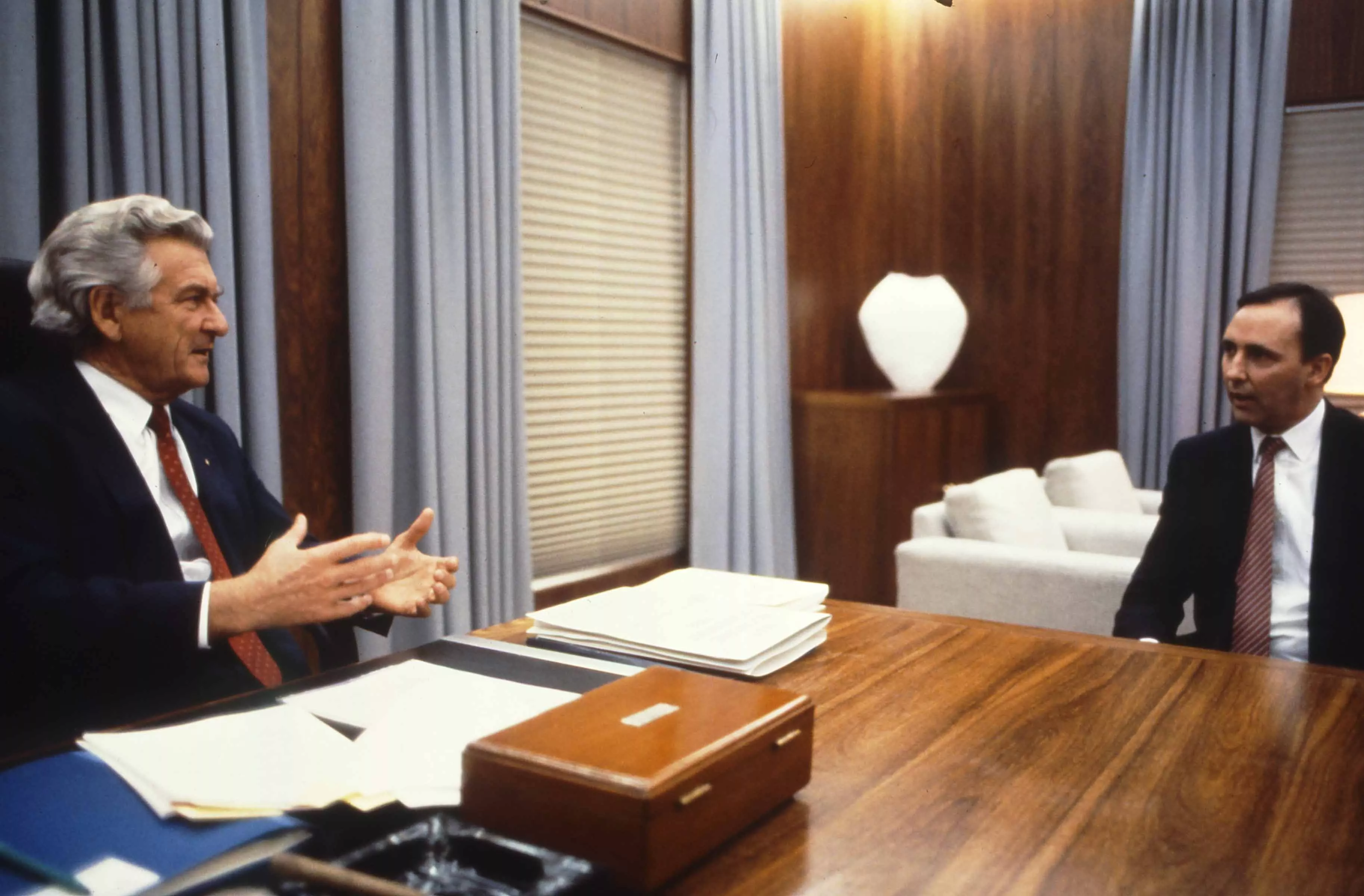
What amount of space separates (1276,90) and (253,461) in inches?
167

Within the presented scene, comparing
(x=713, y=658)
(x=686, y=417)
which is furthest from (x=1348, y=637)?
(x=686, y=417)

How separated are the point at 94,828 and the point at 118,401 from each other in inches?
43.1

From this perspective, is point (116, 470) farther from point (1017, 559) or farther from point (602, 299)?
point (602, 299)

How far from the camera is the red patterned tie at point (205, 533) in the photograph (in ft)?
5.38

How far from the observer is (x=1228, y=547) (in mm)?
2047

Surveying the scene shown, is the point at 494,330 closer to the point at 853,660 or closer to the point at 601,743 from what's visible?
the point at 853,660

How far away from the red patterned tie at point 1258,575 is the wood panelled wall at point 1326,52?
3144mm

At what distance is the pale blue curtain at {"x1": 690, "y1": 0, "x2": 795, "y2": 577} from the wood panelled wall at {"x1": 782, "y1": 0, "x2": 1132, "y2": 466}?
0.28m

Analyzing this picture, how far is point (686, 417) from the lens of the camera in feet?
14.6

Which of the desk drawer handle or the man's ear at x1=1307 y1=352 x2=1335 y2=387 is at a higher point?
the man's ear at x1=1307 y1=352 x2=1335 y2=387

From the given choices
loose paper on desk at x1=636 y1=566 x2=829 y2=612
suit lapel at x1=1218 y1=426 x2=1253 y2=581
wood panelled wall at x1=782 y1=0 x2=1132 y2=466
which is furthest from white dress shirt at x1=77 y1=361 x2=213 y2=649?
wood panelled wall at x1=782 y1=0 x2=1132 y2=466

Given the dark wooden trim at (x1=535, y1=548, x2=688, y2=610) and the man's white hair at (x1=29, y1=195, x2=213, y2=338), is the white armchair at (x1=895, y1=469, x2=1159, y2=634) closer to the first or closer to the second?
the dark wooden trim at (x1=535, y1=548, x2=688, y2=610)

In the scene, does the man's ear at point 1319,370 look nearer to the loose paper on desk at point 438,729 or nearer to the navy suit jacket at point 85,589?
the loose paper on desk at point 438,729

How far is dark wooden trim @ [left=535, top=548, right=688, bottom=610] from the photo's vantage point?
372 cm
